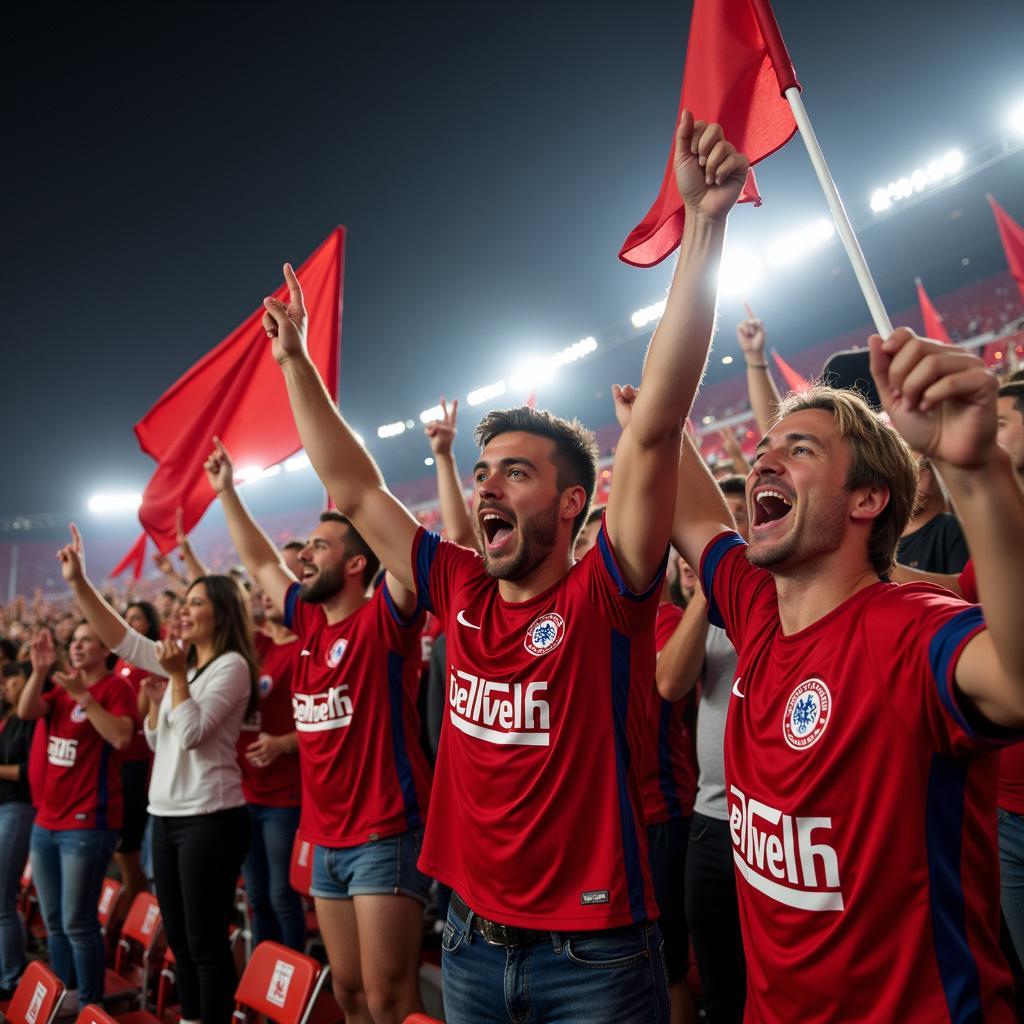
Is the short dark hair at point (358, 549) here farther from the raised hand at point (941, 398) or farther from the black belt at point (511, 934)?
the raised hand at point (941, 398)

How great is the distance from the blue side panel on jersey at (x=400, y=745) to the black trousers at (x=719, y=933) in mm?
1060

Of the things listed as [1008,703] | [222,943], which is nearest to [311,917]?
[222,943]

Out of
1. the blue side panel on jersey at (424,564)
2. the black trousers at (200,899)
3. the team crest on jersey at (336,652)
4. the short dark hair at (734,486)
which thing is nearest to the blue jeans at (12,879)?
the black trousers at (200,899)

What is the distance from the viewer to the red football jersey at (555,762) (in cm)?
183

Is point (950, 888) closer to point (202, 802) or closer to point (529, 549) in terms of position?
point (529, 549)

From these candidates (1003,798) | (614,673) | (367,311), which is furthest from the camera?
(367,311)

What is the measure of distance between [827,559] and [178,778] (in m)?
3.17

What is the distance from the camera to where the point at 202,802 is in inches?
138

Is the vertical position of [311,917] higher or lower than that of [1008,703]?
lower

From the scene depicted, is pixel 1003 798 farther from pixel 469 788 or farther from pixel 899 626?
pixel 469 788

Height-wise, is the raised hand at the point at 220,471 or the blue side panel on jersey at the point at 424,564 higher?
the raised hand at the point at 220,471

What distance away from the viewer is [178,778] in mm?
3574

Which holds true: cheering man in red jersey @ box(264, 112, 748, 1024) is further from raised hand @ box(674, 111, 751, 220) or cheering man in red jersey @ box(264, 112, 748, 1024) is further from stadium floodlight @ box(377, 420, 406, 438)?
stadium floodlight @ box(377, 420, 406, 438)

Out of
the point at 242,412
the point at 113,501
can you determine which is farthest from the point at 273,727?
the point at 113,501
